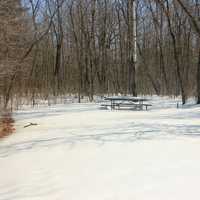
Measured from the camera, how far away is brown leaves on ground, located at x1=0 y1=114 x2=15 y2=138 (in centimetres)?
1041

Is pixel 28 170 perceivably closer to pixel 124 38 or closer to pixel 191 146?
pixel 191 146

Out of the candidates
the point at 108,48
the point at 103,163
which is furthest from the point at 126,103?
the point at 108,48

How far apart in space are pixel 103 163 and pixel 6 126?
563cm

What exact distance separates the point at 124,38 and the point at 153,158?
27.2 meters

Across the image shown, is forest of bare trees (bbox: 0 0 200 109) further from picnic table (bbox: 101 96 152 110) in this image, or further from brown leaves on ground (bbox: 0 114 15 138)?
brown leaves on ground (bbox: 0 114 15 138)

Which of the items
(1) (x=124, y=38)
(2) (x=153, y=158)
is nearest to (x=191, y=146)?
(2) (x=153, y=158)

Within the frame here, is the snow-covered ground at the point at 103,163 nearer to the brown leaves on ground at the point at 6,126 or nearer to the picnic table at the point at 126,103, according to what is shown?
the brown leaves on ground at the point at 6,126

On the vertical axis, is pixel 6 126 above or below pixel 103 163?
above

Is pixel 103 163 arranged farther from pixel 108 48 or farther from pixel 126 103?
pixel 108 48

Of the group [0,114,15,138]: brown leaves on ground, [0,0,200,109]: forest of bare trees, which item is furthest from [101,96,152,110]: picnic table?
[0,0,200,109]: forest of bare trees

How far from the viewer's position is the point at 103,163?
639 centimetres

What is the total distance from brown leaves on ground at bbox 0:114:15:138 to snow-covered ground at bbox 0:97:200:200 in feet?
1.88

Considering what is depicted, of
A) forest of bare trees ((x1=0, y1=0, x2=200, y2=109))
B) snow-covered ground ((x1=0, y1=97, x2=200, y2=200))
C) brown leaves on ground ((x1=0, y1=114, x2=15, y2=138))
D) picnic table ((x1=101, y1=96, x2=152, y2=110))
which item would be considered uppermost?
forest of bare trees ((x1=0, y1=0, x2=200, y2=109))

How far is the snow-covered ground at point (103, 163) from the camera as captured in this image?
16.2ft
